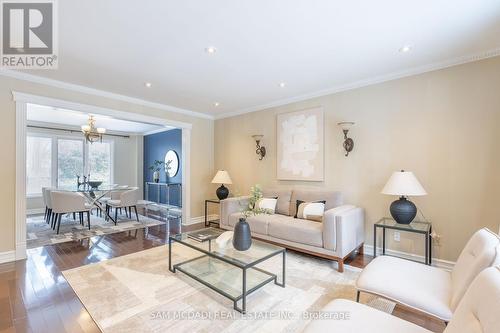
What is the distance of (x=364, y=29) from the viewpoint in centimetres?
222

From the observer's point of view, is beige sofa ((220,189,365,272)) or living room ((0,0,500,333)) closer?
living room ((0,0,500,333))

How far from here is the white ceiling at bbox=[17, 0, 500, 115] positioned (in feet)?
6.34

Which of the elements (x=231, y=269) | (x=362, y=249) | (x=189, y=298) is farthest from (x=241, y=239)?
(x=362, y=249)

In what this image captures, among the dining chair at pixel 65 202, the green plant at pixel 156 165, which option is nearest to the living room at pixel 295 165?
the dining chair at pixel 65 202

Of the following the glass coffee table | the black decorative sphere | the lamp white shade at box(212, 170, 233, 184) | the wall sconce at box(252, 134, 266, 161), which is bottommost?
the glass coffee table

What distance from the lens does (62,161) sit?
677 cm

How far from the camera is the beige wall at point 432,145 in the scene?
2670 millimetres

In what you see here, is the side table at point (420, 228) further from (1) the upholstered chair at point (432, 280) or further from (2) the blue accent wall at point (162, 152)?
(2) the blue accent wall at point (162, 152)

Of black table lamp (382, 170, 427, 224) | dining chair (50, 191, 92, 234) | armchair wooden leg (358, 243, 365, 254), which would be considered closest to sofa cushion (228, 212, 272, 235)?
armchair wooden leg (358, 243, 365, 254)

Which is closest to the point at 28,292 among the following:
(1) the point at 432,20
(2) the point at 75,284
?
(2) the point at 75,284

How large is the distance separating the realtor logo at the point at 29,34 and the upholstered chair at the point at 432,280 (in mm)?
3274

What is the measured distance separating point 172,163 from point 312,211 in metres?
4.74

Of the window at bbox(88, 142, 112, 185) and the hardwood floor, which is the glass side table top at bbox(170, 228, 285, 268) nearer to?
the hardwood floor

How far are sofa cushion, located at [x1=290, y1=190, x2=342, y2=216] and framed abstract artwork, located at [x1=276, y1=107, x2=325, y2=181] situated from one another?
0.28 metres
